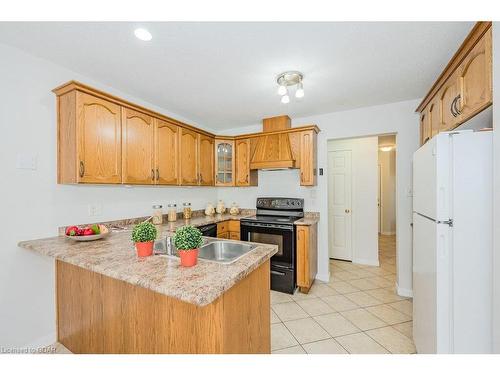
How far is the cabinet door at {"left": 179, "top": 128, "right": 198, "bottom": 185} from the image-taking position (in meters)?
2.91

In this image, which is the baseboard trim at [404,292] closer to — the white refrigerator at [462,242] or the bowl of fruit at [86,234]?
the white refrigerator at [462,242]

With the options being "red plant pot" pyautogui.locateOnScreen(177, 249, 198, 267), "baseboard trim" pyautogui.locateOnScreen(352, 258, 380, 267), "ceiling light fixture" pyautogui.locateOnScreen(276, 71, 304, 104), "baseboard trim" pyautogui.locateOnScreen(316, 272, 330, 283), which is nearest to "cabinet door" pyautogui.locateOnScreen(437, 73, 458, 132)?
"ceiling light fixture" pyautogui.locateOnScreen(276, 71, 304, 104)

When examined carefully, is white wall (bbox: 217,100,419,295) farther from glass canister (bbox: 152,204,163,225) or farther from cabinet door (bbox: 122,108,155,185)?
cabinet door (bbox: 122,108,155,185)

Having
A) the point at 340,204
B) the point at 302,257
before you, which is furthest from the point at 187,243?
the point at 340,204

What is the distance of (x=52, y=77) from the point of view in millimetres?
1928

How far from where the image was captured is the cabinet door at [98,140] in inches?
72.8

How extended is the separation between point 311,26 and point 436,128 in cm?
156

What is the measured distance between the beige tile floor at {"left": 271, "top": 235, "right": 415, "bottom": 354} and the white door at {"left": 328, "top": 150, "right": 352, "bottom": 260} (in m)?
0.88

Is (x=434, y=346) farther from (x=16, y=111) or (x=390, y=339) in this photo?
(x=16, y=111)

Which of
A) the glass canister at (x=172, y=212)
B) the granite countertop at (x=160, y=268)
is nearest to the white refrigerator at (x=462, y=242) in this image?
the granite countertop at (x=160, y=268)

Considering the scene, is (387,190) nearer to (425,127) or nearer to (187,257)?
(425,127)

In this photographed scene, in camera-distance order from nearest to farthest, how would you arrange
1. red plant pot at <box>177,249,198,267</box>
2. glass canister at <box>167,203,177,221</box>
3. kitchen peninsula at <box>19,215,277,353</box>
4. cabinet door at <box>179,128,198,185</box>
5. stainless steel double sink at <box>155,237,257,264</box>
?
kitchen peninsula at <box>19,215,277,353</box>
red plant pot at <box>177,249,198,267</box>
stainless steel double sink at <box>155,237,257,264</box>
cabinet door at <box>179,128,198,185</box>
glass canister at <box>167,203,177,221</box>

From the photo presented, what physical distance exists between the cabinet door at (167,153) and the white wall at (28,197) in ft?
2.67

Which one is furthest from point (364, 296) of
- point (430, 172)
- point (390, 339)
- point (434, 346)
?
point (430, 172)
